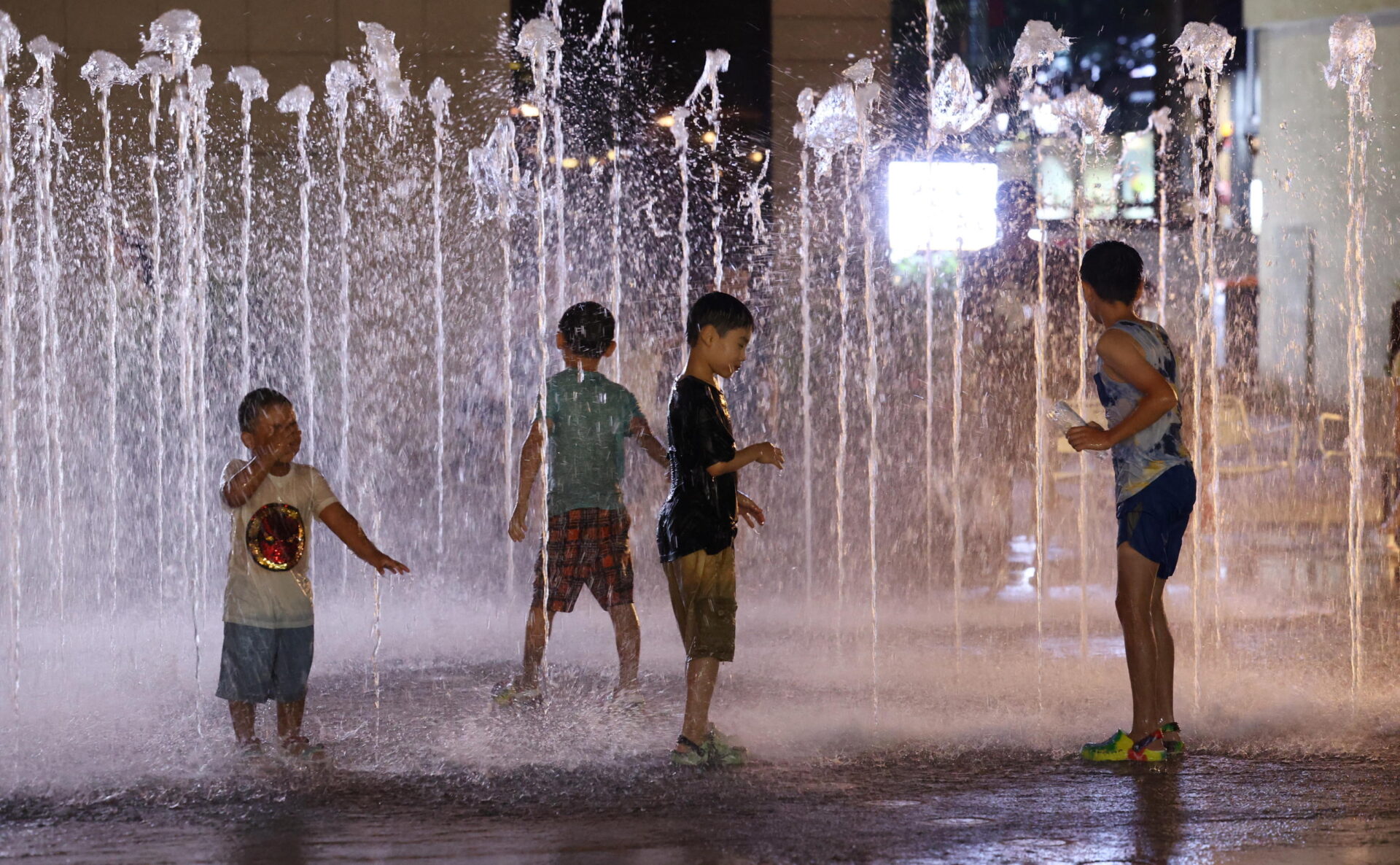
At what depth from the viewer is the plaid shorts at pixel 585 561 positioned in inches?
168

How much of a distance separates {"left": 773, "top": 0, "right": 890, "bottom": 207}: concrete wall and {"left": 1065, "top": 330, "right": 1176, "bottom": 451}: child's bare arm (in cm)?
719

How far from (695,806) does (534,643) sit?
4.14 ft

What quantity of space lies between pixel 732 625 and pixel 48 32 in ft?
28.2

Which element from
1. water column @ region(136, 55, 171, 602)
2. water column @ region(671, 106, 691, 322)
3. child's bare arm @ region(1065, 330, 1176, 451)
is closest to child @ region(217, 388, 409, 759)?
child's bare arm @ region(1065, 330, 1176, 451)

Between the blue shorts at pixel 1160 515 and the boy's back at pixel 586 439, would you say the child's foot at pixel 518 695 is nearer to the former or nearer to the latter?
the boy's back at pixel 586 439

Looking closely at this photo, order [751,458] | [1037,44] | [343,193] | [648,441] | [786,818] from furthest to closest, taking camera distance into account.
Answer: [343,193]
[1037,44]
[648,441]
[751,458]
[786,818]

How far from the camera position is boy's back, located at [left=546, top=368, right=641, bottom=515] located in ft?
14.1

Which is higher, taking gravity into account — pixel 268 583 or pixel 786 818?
pixel 268 583

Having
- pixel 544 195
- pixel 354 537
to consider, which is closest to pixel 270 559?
pixel 354 537

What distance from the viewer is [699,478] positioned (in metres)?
3.59

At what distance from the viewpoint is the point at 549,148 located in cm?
1205

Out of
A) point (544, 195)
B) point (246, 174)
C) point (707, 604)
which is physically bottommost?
point (707, 604)

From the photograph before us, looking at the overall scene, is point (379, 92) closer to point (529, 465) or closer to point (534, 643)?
point (529, 465)

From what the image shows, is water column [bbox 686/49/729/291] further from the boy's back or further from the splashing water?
the boy's back
